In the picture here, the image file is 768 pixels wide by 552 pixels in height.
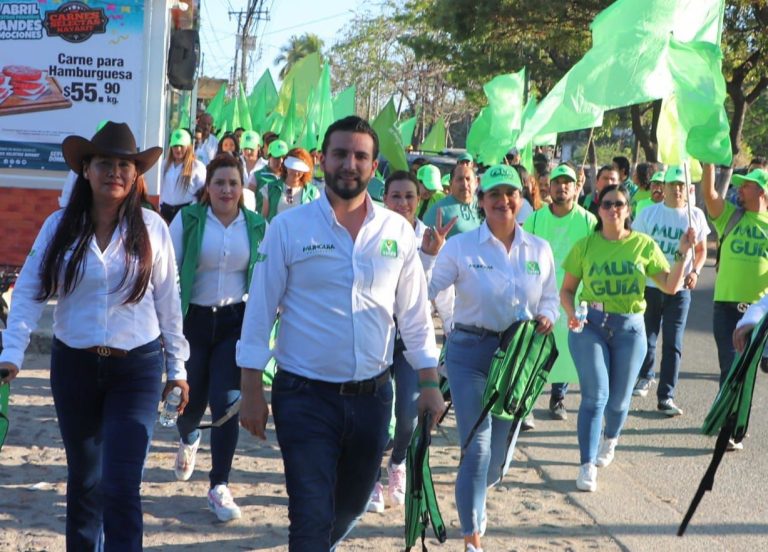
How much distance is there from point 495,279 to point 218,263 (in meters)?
1.64

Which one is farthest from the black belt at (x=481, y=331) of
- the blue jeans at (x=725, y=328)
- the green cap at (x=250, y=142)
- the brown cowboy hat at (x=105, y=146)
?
the green cap at (x=250, y=142)

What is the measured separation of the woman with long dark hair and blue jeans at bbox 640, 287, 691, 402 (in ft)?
6.31

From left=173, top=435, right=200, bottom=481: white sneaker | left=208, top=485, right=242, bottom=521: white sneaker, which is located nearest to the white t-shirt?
left=173, top=435, right=200, bottom=481: white sneaker

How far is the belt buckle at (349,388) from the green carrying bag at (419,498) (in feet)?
1.36

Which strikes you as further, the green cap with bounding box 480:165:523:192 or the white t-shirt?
the white t-shirt

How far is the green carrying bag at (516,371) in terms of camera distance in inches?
225

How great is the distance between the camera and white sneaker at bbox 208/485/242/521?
20.5ft

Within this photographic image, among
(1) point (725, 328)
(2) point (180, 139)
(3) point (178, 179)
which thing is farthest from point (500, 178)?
(3) point (178, 179)

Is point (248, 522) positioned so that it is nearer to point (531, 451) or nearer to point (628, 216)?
point (531, 451)

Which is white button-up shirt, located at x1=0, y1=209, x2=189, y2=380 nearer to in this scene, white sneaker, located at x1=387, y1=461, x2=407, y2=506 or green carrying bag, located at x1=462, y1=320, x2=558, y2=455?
green carrying bag, located at x1=462, y1=320, x2=558, y2=455

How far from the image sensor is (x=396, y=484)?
6.78 metres

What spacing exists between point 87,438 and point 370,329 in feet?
4.24

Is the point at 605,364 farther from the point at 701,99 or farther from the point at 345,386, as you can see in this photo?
the point at 345,386

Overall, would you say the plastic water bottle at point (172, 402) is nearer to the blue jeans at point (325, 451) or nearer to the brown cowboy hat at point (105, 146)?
the blue jeans at point (325, 451)
